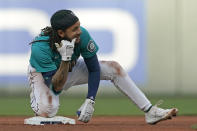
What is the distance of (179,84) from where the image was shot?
370 inches

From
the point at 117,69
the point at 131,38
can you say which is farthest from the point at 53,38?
the point at 131,38

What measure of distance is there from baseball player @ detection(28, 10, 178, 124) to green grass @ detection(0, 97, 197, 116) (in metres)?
2.03

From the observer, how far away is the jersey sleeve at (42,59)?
191 inches

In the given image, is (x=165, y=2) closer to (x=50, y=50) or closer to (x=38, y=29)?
(x=38, y=29)

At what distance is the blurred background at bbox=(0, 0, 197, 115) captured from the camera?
938 centimetres

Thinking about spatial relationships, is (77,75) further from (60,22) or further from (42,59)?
(60,22)

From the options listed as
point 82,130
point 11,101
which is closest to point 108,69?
point 82,130

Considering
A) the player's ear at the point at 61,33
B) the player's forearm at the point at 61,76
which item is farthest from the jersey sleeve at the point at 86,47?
the player's forearm at the point at 61,76

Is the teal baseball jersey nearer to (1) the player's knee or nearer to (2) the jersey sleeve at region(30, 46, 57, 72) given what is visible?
(2) the jersey sleeve at region(30, 46, 57, 72)

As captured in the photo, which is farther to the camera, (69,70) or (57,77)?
(69,70)

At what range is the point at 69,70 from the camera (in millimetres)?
5062

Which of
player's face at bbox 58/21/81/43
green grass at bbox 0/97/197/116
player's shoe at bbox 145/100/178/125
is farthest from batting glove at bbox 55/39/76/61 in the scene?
green grass at bbox 0/97/197/116

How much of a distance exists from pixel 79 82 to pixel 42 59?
1.40 feet

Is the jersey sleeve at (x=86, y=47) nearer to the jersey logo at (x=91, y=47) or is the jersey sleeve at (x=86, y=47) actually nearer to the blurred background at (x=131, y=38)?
the jersey logo at (x=91, y=47)
